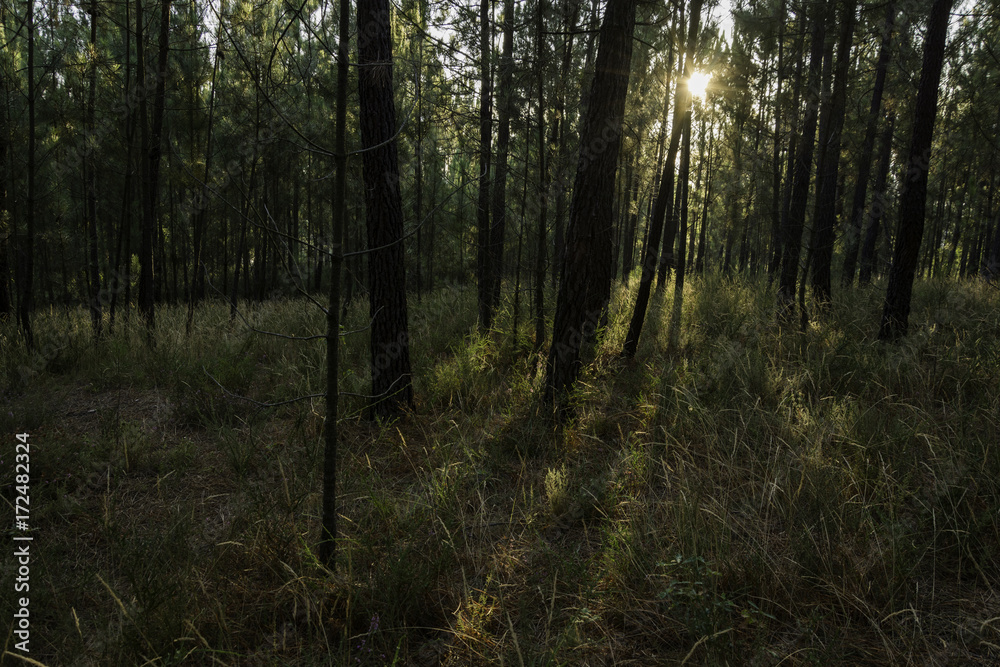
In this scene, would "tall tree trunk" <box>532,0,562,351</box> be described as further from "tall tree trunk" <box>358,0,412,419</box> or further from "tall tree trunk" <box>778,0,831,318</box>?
"tall tree trunk" <box>778,0,831,318</box>

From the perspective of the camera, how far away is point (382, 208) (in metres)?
3.98

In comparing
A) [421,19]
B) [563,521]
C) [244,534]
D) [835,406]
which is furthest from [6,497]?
[421,19]

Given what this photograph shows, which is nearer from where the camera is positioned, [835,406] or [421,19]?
[835,406]

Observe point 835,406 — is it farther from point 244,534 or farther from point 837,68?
point 837,68

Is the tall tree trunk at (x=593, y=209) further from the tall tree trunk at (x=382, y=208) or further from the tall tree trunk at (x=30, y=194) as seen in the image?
the tall tree trunk at (x=30, y=194)

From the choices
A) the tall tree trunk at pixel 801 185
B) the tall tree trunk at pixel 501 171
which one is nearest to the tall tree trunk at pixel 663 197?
the tall tree trunk at pixel 801 185

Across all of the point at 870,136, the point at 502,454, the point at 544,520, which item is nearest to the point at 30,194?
the point at 502,454

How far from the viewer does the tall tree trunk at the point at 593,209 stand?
394 cm

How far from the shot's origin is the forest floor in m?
1.92

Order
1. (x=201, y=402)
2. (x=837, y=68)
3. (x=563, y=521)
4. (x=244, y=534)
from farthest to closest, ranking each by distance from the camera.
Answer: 1. (x=837, y=68)
2. (x=201, y=402)
3. (x=563, y=521)
4. (x=244, y=534)

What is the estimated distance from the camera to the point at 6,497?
10.3 feet

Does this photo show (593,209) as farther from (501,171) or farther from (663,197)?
(501,171)

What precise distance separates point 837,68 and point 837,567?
719cm

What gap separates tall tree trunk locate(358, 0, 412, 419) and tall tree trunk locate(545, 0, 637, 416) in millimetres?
1468
